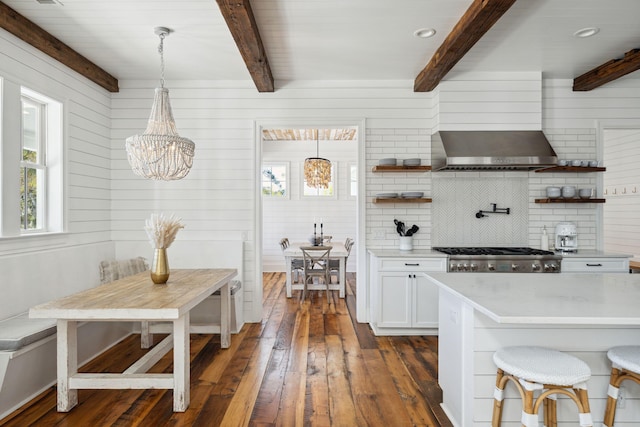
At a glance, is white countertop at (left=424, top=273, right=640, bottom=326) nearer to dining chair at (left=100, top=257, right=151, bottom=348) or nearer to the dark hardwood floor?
the dark hardwood floor

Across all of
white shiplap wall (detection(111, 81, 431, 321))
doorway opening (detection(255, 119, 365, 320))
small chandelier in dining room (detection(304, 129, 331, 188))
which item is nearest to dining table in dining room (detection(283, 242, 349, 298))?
white shiplap wall (detection(111, 81, 431, 321))

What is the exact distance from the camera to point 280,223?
313 inches

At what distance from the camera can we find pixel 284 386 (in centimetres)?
281

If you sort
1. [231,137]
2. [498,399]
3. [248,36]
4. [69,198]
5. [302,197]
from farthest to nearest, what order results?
[302,197] < [231,137] < [69,198] < [248,36] < [498,399]

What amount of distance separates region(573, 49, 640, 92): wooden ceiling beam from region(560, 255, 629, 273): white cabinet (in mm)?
1913

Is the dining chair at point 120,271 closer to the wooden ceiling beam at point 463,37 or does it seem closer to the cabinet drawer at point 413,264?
the cabinet drawer at point 413,264

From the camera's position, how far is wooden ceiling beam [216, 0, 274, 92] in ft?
8.20

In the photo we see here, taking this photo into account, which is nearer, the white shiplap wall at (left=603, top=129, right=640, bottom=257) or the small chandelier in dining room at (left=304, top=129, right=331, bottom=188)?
the white shiplap wall at (left=603, top=129, right=640, bottom=257)

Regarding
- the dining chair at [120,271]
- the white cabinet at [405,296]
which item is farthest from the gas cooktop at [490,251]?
the dining chair at [120,271]

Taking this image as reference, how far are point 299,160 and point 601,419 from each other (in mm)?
6721

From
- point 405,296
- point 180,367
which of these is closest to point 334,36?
point 405,296

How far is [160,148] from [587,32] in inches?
148

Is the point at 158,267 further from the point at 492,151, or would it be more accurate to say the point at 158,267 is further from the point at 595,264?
the point at 595,264

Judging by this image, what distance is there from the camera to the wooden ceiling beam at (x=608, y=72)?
11.9ft
